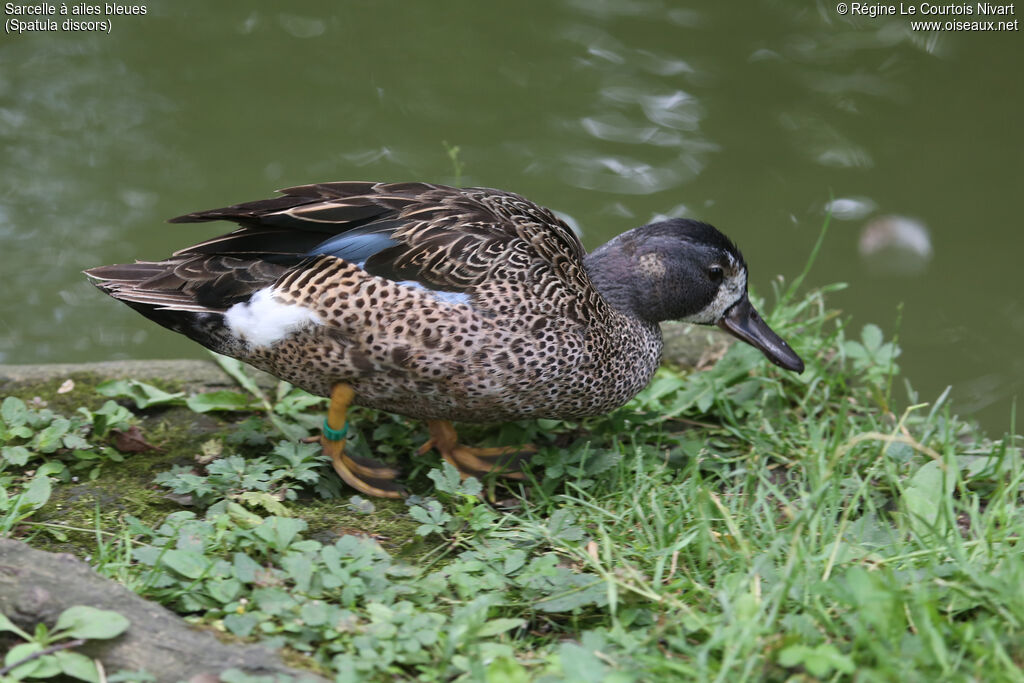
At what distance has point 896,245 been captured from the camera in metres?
6.02

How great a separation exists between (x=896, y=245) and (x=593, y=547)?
12.9ft

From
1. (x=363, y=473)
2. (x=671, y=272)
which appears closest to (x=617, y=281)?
(x=671, y=272)

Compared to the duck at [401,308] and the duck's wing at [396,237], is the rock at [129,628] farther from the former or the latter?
the duck's wing at [396,237]

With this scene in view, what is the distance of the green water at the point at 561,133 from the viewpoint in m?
5.58

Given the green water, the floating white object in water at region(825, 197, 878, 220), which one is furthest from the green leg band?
the floating white object in water at region(825, 197, 878, 220)

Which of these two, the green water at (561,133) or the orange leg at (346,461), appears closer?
the orange leg at (346,461)

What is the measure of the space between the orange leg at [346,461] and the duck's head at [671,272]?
38.2 inches

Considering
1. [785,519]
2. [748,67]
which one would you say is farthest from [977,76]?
[785,519]

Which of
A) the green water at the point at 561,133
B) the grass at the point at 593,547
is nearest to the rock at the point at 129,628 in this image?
the grass at the point at 593,547

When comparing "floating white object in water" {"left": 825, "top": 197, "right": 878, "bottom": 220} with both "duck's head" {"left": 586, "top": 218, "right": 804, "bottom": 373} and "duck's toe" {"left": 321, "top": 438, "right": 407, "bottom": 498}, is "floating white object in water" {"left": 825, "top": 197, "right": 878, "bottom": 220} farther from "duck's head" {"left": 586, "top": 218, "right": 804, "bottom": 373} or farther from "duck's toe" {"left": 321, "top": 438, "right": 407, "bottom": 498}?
"duck's toe" {"left": 321, "top": 438, "right": 407, "bottom": 498}

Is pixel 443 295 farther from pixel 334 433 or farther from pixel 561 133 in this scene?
pixel 561 133

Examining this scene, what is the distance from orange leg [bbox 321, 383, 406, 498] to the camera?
3238 mm

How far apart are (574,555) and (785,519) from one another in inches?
27.6

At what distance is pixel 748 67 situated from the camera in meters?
6.89
